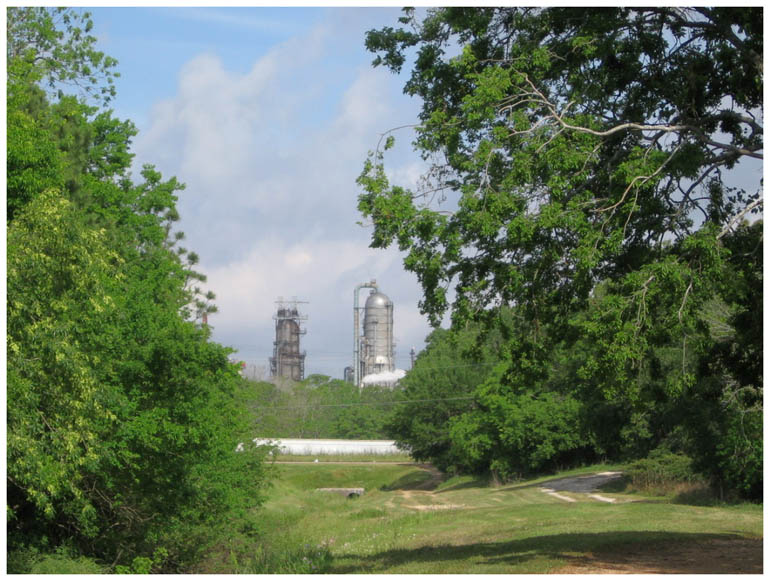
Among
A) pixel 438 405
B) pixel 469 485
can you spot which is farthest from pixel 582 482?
pixel 438 405

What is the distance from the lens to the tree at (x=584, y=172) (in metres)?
13.6

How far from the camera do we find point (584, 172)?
13.9 m

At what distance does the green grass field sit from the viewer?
1773 cm

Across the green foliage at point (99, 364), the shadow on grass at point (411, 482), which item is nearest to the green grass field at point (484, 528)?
the green foliage at point (99, 364)

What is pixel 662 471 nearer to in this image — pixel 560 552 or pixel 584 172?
pixel 560 552

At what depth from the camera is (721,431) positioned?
3128 centimetres

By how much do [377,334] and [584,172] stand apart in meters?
116

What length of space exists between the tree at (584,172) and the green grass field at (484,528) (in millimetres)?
3623

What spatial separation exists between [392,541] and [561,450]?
30.9m

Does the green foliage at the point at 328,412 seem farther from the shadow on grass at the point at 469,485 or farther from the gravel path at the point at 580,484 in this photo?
the gravel path at the point at 580,484

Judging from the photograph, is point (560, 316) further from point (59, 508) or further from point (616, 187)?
point (59, 508)

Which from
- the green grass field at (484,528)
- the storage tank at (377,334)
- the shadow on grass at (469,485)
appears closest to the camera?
the green grass field at (484,528)

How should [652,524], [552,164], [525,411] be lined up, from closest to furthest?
[552,164]
[652,524]
[525,411]

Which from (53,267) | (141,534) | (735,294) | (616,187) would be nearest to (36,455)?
(53,267)
